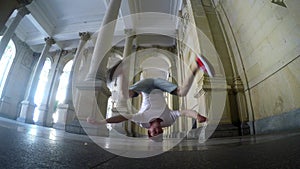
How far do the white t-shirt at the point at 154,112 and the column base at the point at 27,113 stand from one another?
8610mm

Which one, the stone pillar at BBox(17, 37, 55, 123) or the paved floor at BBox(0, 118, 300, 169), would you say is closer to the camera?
the paved floor at BBox(0, 118, 300, 169)

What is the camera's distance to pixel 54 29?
30.4 feet

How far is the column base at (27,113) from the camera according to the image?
7.77m

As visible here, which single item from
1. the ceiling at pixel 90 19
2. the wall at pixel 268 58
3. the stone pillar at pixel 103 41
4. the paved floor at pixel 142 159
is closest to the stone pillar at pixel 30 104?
the ceiling at pixel 90 19

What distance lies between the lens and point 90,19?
8453 millimetres

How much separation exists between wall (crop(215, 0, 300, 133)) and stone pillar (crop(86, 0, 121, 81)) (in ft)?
9.60

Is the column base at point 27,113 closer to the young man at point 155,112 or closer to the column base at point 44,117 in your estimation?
the column base at point 44,117

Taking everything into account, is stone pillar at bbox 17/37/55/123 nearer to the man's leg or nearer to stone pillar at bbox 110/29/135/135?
stone pillar at bbox 110/29/135/135

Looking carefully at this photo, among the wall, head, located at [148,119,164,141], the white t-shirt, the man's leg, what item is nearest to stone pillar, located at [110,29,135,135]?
the white t-shirt

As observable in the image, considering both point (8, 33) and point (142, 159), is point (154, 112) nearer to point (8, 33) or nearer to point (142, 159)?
point (142, 159)

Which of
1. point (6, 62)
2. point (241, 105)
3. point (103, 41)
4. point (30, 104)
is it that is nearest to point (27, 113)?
point (30, 104)

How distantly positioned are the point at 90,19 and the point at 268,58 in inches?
335

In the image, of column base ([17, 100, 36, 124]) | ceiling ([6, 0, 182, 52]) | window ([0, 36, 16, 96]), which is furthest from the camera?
window ([0, 36, 16, 96])

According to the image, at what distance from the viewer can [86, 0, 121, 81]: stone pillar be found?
3188 millimetres
